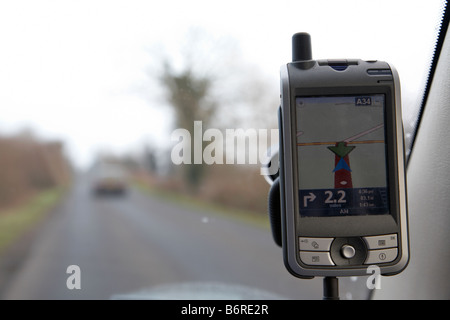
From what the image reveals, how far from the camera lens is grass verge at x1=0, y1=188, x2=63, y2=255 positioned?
836 cm

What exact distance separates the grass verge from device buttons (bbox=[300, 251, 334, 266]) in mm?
7530

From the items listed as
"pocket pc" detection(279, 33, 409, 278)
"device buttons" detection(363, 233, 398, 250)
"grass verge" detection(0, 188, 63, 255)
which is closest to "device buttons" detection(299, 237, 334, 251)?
"pocket pc" detection(279, 33, 409, 278)

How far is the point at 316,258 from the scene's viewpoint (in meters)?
1.43

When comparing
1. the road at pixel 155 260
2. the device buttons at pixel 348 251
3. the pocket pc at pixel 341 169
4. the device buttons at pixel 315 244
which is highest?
the pocket pc at pixel 341 169

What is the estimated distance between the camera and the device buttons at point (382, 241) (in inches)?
55.7

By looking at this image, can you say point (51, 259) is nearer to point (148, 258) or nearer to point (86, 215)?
point (148, 258)

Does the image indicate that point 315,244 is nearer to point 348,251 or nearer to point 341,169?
Answer: point 348,251

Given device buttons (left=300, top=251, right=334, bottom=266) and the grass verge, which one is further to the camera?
the grass verge

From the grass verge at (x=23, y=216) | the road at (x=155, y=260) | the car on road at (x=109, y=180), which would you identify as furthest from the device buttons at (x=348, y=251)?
the car on road at (x=109, y=180)

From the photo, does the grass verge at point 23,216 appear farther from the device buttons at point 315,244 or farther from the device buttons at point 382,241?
the device buttons at point 382,241

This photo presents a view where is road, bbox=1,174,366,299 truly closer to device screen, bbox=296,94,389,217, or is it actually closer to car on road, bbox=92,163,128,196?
device screen, bbox=296,94,389,217

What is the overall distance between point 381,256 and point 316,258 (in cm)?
18

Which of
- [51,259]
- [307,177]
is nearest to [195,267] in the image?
[51,259]
